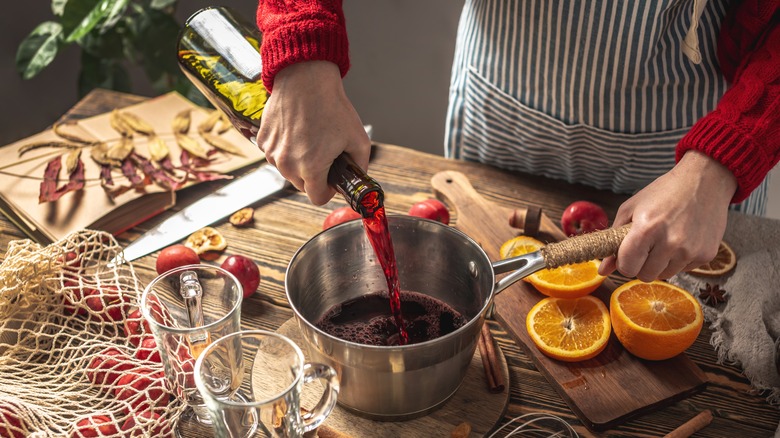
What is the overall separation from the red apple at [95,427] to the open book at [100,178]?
527mm

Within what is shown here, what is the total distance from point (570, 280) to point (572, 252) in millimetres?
151

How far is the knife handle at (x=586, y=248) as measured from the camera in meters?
1.14

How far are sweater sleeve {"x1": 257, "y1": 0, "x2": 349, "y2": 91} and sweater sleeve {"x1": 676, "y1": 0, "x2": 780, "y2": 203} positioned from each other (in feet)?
1.97

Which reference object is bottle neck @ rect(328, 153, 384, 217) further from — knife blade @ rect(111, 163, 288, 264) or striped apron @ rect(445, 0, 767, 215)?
striped apron @ rect(445, 0, 767, 215)

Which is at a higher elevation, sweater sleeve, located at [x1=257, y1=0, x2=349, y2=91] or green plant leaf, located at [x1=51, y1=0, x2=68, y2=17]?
sweater sleeve, located at [x1=257, y1=0, x2=349, y2=91]

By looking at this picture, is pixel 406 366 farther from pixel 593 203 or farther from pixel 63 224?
pixel 63 224

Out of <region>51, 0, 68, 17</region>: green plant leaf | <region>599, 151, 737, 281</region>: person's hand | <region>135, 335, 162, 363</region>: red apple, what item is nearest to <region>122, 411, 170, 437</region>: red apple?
<region>135, 335, 162, 363</region>: red apple

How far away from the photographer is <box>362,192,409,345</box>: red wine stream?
1.12 meters

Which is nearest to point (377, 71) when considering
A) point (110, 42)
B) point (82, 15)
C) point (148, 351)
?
point (110, 42)

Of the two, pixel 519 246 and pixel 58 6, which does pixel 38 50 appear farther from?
pixel 519 246

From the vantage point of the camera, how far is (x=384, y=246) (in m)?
1.17

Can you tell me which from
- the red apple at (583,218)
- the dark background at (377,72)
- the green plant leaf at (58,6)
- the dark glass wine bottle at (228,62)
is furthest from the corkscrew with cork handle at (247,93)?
the dark background at (377,72)

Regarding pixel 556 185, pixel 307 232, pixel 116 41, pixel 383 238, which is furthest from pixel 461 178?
pixel 116 41

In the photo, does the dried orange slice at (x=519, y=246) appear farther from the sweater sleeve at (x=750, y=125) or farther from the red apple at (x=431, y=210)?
the sweater sleeve at (x=750, y=125)
